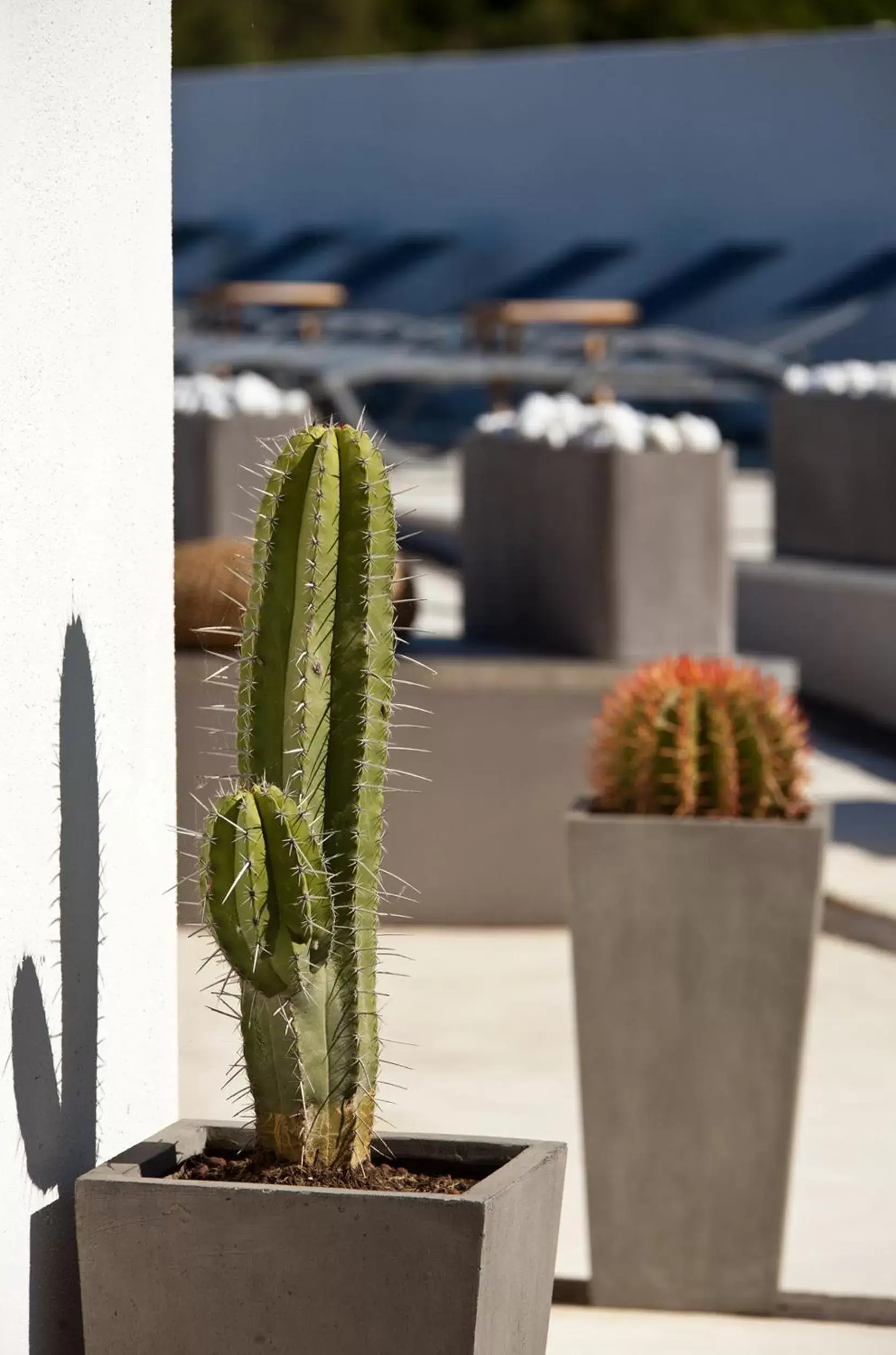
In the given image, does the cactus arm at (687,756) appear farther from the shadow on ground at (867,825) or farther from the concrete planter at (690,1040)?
the shadow on ground at (867,825)

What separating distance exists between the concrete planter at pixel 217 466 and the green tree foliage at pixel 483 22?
3298cm

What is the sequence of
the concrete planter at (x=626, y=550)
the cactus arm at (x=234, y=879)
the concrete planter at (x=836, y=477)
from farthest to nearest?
1. the concrete planter at (x=836, y=477)
2. the concrete planter at (x=626, y=550)
3. the cactus arm at (x=234, y=879)

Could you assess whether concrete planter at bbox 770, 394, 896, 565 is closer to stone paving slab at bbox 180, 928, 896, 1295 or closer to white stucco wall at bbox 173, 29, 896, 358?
stone paving slab at bbox 180, 928, 896, 1295

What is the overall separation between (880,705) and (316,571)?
21.8 feet

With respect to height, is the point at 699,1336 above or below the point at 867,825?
below

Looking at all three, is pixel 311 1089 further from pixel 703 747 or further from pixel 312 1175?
pixel 703 747

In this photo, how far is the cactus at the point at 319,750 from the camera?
177 cm

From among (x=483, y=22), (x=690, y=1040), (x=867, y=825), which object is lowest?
(x=867, y=825)

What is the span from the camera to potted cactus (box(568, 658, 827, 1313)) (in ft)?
9.62

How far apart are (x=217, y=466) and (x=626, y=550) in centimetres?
235

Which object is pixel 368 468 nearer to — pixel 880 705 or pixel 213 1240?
pixel 213 1240

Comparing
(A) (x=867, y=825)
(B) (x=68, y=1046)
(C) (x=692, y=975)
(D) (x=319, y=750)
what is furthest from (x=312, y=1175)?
(A) (x=867, y=825)

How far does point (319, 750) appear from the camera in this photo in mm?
1804

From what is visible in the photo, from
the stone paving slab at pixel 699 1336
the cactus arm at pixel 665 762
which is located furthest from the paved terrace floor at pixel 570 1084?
the cactus arm at pixel 665 762
